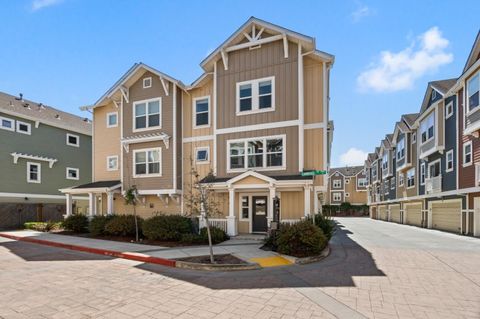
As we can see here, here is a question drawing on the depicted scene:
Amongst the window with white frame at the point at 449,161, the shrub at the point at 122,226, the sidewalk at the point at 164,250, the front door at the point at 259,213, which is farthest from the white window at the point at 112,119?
the window with white frame at the point at 449,161

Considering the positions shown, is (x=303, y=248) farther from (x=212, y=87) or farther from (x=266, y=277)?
(x=212, y=87)

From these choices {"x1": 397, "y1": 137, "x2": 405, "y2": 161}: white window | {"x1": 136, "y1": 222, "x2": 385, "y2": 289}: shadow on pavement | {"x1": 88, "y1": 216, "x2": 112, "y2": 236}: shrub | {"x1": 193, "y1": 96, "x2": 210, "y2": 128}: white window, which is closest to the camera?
{"x1": 136, "y1": 222, "x2": 385, "y2": 289}: shadow on pavement

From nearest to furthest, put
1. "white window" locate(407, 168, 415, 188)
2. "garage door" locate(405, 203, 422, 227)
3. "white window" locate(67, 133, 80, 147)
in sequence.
Answer: "white window" locate(67, 133, 80, 147) < "garage door" locate(405, 203, 422, 227) < "white window" locate(407, 168, 415, 188)

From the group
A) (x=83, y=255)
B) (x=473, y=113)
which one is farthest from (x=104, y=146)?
(x=473, y=113)

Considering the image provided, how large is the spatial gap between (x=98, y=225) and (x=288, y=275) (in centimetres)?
1246

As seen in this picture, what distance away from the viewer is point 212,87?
691 inches

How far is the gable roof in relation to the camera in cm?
2300

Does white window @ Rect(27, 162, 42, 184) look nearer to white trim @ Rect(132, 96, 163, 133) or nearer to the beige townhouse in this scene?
the beige townhouse

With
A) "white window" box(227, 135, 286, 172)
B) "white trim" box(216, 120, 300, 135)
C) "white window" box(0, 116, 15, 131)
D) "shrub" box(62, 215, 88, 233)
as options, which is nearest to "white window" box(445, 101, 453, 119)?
"white trim" box(216, 120, 300, 135)

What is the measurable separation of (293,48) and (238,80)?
3376mm

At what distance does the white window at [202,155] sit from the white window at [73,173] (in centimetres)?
1598

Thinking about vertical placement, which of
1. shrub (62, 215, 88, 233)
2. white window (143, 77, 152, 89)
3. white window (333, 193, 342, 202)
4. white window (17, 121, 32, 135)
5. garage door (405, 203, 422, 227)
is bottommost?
white window (333, 193, 342, 202)

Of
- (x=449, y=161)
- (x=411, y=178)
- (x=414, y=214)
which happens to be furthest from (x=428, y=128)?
(x=414, y=214)

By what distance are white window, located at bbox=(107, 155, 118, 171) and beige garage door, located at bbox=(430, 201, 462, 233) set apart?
80.4 feet
